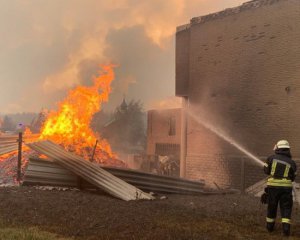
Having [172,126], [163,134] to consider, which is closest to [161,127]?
[163,134]

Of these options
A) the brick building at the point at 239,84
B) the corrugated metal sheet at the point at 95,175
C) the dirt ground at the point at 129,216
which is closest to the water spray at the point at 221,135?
the brick building at the point at 239,84

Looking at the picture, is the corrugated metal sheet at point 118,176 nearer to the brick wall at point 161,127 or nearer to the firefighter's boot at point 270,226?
the firefighter's boot at point 270,226

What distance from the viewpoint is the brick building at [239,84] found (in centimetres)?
1320

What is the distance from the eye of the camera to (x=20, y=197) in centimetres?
859

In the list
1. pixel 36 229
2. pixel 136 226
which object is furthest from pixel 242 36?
pixel 36 229

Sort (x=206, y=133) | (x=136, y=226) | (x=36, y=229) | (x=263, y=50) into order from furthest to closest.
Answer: (x=206, y=133) → (x=263, y=50) → (x=136, y=226) → (x=36, y=229)

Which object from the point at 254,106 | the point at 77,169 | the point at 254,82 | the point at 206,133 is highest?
the point at 254,82

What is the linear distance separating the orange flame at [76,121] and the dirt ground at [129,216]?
6.17m

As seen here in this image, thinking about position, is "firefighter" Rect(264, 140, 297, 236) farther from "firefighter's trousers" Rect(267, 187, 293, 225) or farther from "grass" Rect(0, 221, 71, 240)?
"grass" Rect(0, 221, 71, 240)

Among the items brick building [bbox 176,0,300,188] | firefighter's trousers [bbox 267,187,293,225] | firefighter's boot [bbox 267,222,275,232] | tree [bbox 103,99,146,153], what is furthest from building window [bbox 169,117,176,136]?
tree [bbox 103,99,146,153]

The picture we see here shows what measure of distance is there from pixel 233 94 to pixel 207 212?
778cm

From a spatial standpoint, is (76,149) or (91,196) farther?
(76,149)

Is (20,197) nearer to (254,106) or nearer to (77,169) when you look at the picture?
(77,169)

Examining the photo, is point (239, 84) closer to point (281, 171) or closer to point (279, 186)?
point (281, 171)
